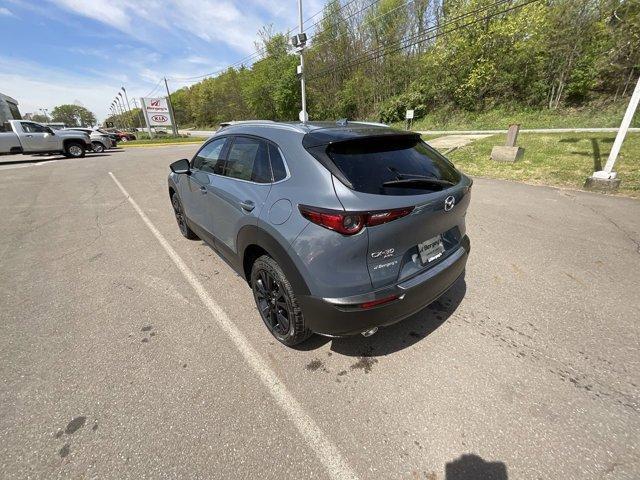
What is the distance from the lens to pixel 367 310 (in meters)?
1.88

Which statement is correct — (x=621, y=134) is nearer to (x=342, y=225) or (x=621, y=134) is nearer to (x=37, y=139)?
(x=342, y=225)

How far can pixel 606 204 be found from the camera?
5578 millimetres

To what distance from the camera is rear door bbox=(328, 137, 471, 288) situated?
71.6 inches

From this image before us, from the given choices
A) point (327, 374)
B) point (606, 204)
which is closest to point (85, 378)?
point (327, 374)

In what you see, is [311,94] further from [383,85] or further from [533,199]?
[533,199]

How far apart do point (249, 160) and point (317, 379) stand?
6.05 ft

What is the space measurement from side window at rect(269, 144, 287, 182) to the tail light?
0.51 m

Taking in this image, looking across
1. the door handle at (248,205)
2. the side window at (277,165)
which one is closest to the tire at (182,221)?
the door handle at (248,205)

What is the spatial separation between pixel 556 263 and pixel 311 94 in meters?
38.7

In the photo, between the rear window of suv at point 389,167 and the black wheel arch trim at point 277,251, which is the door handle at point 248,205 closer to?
the black wheel arch trim at point 277,251

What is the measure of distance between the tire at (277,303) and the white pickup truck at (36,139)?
18.2 m

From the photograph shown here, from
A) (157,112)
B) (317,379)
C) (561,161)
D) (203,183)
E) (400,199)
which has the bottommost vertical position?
(317,379)

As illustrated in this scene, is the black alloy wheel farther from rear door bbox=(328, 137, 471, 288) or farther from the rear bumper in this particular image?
rear door bbox=(328, 137, 471, 288)

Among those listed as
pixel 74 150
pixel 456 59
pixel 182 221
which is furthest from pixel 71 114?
pixel 182 221
